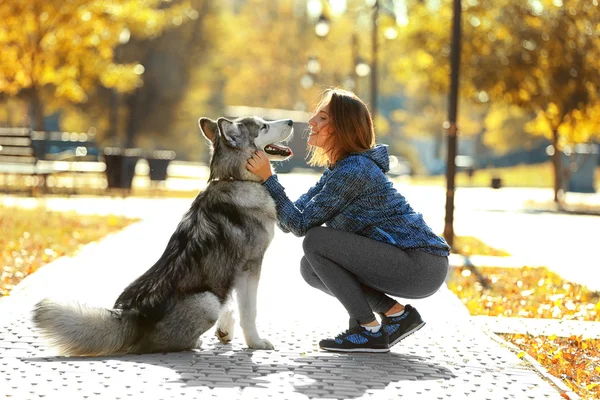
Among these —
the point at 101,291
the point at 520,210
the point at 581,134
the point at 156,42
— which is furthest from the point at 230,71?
the point at 101,291

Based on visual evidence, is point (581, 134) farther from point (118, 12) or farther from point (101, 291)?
point (101, 291)

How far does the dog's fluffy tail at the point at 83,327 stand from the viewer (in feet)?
18.8

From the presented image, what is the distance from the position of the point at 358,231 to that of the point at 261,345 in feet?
3.26

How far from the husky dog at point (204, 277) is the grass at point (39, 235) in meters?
3.29

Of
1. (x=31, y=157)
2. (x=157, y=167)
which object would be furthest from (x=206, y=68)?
(x=31, y=157)

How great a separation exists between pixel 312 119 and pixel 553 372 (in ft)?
7.61

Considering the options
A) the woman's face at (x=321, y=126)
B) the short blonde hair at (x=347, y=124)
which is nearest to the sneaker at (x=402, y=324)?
the short blonde hair at (x=347, y=124)

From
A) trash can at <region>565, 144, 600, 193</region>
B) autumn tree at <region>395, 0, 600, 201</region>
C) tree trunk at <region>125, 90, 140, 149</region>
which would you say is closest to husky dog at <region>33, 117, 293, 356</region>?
Answer: autumn tree at <region>395, 0, 600, 201</region>

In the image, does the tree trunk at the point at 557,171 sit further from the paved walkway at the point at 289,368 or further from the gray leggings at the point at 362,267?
the gray leggings at the point at 362,267

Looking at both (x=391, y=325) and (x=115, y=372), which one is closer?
(x=115, y=372)

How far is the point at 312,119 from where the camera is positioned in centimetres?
661

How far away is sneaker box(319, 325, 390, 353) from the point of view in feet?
21.2

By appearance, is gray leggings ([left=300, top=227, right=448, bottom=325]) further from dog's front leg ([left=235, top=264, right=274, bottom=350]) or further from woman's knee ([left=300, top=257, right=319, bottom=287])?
dog's front leg ([left=235, top=264, right=274, bottom=350])

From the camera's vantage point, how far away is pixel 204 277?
20.2 ft
